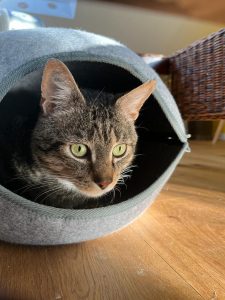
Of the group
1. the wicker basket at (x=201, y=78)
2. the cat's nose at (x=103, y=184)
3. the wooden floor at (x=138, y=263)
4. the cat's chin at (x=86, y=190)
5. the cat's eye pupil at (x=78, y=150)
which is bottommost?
the wooden floor at (x=138, y=263)

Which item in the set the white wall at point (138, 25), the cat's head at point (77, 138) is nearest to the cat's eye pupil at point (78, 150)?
the cat's head at point (77, 138)

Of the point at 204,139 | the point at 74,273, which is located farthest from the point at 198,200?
the point at 204,139

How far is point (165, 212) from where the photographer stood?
1.25 meters

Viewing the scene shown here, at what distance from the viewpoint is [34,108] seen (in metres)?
1.26

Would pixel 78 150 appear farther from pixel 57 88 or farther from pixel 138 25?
pixel 138 25

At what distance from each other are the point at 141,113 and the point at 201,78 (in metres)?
0.35

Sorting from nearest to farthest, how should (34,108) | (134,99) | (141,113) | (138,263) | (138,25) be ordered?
(138,263)
(134,99)
(34,108)
(141,113)
(138,25)

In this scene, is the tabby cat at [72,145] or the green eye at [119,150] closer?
the tabby cat at [72,145]

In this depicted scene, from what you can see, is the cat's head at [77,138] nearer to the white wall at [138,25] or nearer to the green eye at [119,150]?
the green eye at [119,150]

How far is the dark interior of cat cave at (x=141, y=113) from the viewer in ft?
3.79

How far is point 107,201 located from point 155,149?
288mm

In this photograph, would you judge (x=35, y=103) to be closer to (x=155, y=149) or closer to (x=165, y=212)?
(x=155, y=149)

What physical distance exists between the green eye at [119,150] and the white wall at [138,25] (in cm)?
189

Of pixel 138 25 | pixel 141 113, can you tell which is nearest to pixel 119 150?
pixel 141 113
